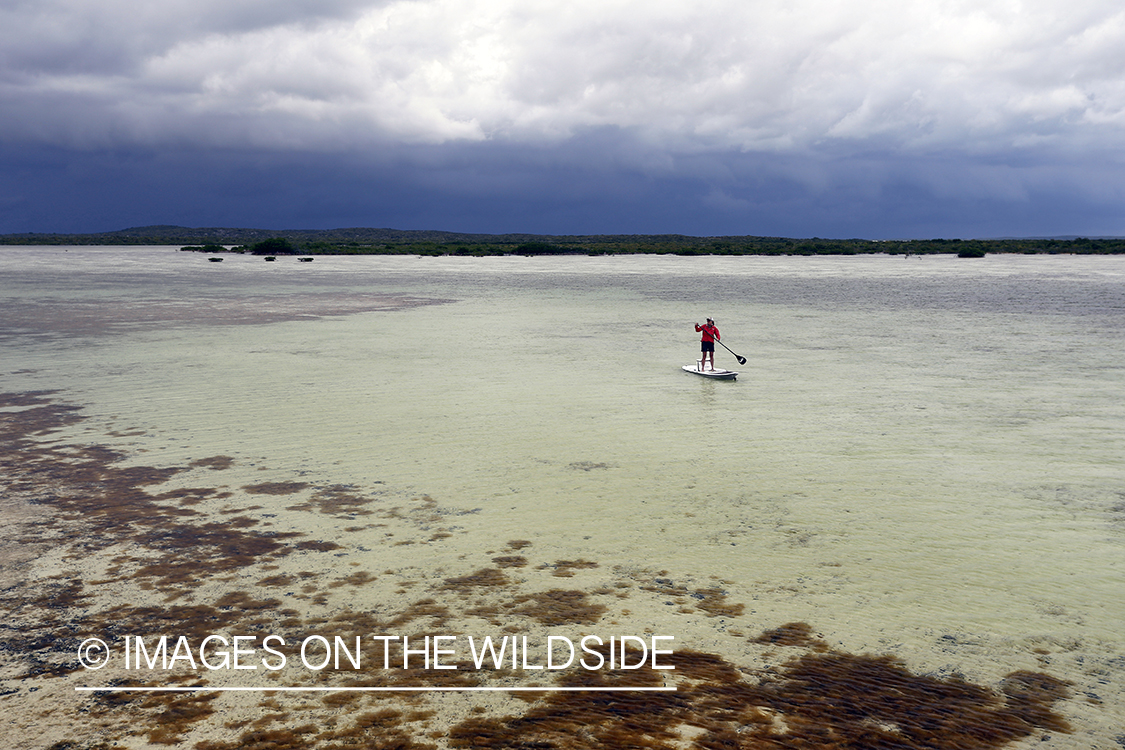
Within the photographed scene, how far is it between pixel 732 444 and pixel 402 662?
7269mm

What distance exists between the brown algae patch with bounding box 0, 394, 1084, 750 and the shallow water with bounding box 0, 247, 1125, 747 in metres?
0.31

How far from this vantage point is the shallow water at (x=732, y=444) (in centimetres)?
702

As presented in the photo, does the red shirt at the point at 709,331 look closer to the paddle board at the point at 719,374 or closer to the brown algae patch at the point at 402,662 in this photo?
the paddle board at the point at 719,374

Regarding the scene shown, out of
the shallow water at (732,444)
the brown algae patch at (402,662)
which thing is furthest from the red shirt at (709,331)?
the brown algae patch at (402,662)

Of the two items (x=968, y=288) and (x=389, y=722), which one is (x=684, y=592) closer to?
(x=389, y=722)

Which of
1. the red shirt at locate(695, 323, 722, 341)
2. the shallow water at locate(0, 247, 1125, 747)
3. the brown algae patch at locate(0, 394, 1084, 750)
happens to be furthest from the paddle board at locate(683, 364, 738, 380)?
the brown algae patch at locate(0, 394, 1084, 750)

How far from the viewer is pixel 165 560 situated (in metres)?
7.65

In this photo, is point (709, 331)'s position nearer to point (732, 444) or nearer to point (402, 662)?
point (732, 444)

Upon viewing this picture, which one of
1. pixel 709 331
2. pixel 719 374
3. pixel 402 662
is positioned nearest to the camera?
pixel 402 662

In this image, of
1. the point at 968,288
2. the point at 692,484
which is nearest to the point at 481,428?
the point at 692,484

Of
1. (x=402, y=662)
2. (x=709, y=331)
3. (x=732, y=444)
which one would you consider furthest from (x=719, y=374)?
(x=402, y=662)

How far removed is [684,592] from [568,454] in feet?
14.9

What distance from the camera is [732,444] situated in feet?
39.7

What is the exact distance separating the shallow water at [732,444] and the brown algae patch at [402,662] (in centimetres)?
31
